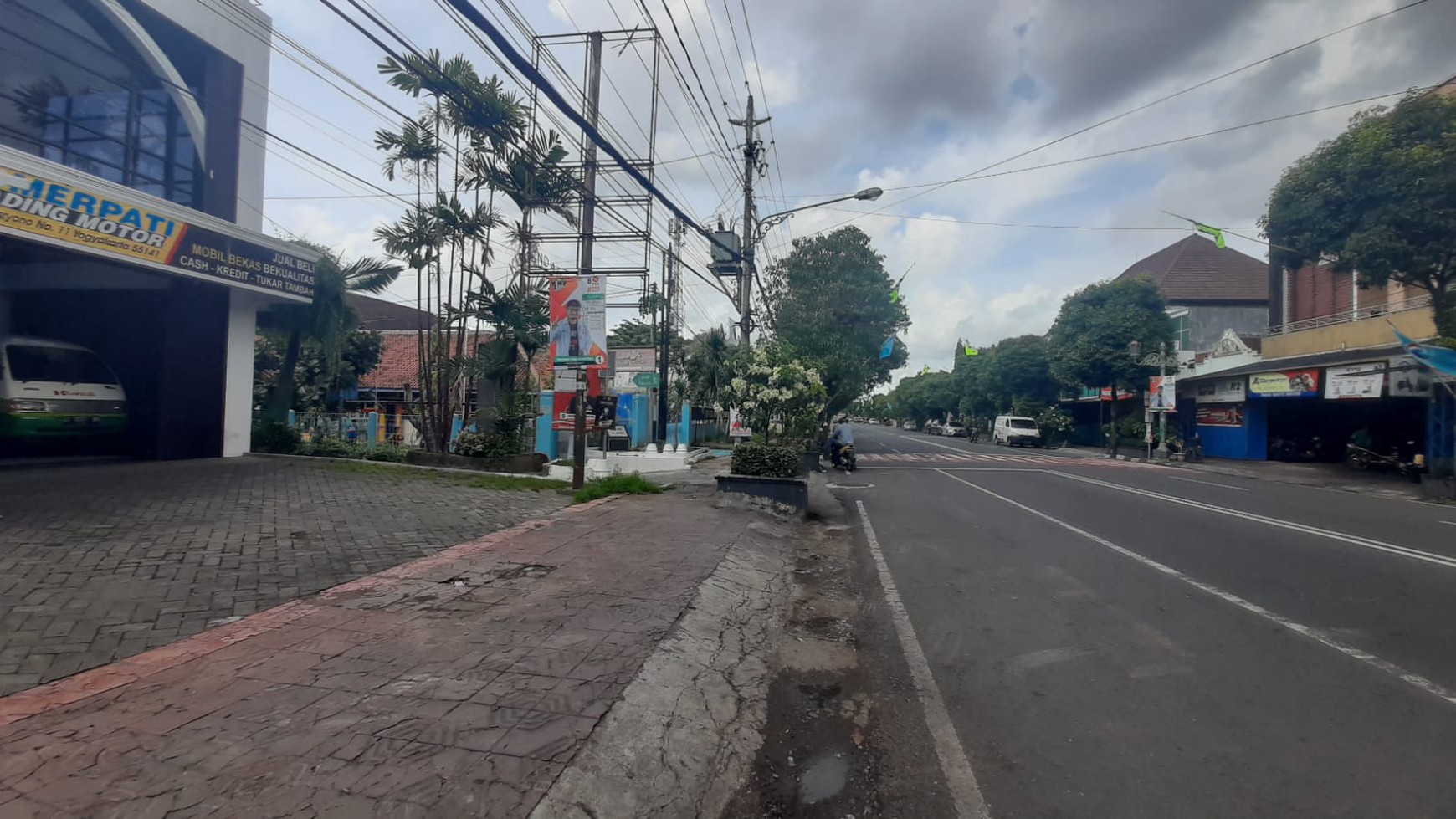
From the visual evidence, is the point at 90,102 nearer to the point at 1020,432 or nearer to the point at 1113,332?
the point at 1113,332

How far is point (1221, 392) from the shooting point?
1270 inches

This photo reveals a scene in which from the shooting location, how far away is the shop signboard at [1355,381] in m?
22.0

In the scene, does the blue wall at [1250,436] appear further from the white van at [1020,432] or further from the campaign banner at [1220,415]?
the white van at [1020,432]

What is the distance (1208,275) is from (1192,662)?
151 ft

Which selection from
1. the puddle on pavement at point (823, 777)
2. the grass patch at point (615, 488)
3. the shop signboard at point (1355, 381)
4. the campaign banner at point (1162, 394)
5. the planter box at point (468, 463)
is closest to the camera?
the puddle on pavement at point (823, 777)

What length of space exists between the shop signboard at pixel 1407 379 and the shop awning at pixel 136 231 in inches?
1071

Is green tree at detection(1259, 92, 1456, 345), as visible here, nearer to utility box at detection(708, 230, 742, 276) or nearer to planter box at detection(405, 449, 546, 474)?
utility box at detection(708, 230, 742, 276)

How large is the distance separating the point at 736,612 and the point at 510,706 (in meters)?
2.67

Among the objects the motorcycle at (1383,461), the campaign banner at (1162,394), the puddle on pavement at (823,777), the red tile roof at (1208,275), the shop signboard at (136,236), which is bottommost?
the puddle on pavement at (823,777)

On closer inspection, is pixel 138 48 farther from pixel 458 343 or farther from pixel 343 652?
pixel 343 652

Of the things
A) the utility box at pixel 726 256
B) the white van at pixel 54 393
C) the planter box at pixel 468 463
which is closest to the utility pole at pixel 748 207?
the utility box at pixel 726 256

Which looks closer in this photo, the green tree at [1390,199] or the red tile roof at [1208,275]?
the green tree at [1390,199]

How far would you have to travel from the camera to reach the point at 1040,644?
218 inches

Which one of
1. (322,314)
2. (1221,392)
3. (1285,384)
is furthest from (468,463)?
(1221,392)
